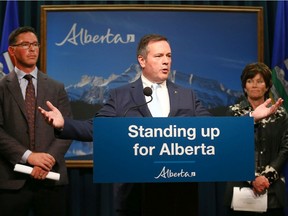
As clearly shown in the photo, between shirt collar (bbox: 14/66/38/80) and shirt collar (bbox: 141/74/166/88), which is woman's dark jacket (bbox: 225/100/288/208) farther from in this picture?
shirt collar (bbox: 14/66/38/80)

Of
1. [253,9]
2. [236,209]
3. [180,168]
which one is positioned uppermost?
[253,9]

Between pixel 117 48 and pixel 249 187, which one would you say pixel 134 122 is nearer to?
pixel 249 187

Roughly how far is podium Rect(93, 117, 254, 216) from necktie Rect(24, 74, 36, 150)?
1162mm

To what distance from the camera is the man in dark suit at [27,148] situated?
279cm

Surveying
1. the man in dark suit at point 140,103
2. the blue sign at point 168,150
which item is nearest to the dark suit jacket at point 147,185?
the man in dark suit at point 140,103

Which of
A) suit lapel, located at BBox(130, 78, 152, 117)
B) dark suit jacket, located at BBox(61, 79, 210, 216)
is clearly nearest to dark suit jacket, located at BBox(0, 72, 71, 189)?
dark suit jacket, located at BBox(61, 79, 210, 216)

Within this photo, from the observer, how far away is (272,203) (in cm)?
295

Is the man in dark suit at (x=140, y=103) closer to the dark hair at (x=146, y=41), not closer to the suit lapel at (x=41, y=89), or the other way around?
the dark hair at (x=146, y=41)

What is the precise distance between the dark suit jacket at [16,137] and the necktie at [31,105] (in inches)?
0.9

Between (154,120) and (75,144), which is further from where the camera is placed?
(75,144)

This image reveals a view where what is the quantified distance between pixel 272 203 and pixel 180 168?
1.33 m

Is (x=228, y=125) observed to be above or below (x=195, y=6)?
below

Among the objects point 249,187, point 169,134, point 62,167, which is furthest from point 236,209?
point 169,134

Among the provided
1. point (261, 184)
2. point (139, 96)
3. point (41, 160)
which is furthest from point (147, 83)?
point (261, 184)
